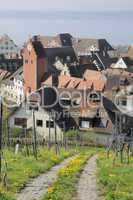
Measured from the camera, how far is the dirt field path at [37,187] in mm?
13367

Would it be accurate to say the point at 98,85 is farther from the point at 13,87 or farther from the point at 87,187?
the point at 87,187

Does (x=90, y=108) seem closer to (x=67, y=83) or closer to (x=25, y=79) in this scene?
(x=67, y=83)

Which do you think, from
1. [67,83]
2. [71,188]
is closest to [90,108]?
[67,83]

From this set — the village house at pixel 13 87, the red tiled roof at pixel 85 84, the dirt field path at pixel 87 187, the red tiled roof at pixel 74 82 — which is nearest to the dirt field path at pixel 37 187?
the dirt field path at pixel 87 187

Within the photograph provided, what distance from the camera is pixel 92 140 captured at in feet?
148

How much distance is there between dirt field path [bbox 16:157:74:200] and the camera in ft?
43.9

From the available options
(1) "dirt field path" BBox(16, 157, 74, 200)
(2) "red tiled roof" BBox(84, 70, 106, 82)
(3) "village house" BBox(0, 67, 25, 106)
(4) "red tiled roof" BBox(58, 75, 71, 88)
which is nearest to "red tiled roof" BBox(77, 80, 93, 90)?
(2) "red tiled roof" BBox(84, 70, 106, 82)

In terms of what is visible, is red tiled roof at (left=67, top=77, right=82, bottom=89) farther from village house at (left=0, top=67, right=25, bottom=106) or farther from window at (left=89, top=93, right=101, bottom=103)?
window at (left=89, top=93, right=101, bottom=103)

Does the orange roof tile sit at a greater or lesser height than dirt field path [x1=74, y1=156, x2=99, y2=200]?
greater

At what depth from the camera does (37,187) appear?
48.5 feet

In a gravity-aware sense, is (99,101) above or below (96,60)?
below

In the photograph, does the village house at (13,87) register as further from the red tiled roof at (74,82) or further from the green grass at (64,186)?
the green grass at (64,186)

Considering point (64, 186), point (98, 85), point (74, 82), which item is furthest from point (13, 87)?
point (64, 186)

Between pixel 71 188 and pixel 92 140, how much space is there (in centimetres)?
3072
